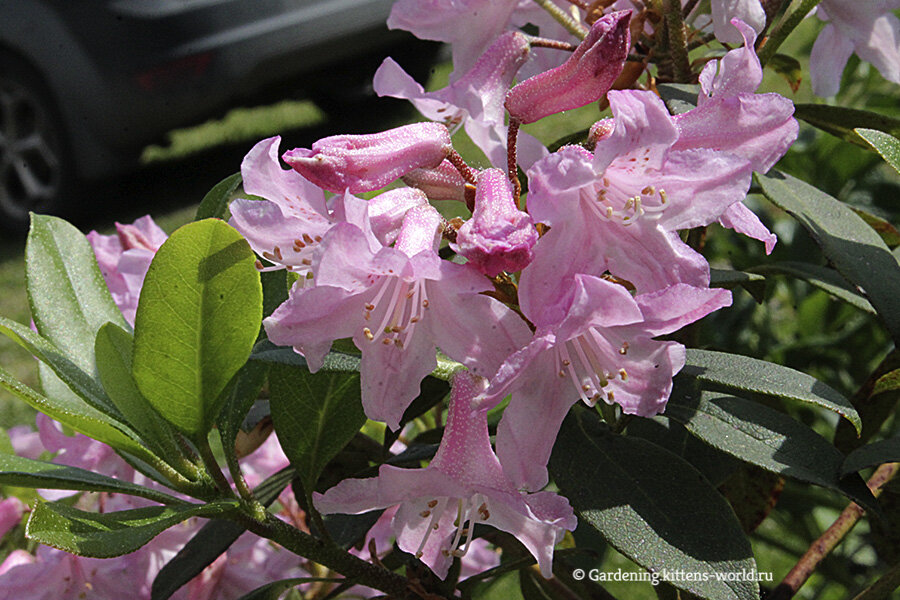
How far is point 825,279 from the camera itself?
1.10 meters

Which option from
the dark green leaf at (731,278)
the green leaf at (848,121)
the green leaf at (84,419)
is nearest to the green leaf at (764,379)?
the dark green leaf at (731,278)

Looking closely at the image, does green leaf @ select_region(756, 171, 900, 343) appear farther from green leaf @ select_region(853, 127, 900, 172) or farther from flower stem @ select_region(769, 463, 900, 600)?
flower stem @ select_region(769, 463, 900, 600)

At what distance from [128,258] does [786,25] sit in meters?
0.69

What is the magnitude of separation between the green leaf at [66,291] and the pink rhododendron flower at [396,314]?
0.91 feet

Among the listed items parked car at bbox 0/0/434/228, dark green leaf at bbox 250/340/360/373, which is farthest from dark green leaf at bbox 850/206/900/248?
parked car at bbox 0/0/434/228

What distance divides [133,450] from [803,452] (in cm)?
52

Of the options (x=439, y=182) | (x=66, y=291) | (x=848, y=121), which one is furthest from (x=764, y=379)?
(x=66, y=291)

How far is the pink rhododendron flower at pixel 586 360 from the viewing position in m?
0.66

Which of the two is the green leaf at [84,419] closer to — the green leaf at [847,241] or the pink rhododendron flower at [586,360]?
the pink rhododendron flower at [586,360]

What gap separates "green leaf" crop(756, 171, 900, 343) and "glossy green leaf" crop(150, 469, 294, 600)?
1.88ft

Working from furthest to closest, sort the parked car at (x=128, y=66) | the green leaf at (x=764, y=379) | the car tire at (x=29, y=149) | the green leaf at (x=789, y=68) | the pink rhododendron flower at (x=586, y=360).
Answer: the car tire at (x=29, y=149) → the parked car at (x=128, y=66) → the green leaf at (x=789, y=68) → the green leaf at (x=764, y=379) → the pink rhododendron flower at (x=586, y=360)

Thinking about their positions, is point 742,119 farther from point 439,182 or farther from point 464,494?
point 464,494

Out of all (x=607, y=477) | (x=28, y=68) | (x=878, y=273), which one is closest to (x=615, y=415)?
(x=607, y=477)

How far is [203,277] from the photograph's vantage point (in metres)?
0.75
